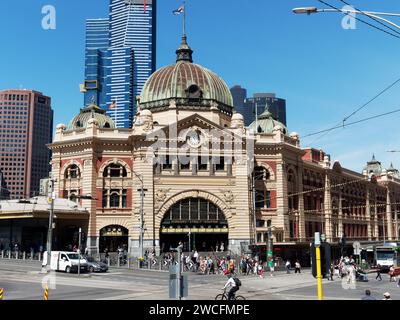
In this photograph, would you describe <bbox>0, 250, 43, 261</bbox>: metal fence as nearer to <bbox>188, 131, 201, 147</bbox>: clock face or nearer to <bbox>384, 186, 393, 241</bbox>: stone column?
<bbox>188, 131, 201, 147</bbox>: clock face

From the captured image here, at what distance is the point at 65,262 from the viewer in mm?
44031

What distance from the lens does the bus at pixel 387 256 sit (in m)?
55.4

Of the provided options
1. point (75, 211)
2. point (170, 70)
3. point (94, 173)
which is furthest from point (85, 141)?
point (170, 70)

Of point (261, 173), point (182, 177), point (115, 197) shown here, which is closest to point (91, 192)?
point (115, 197)

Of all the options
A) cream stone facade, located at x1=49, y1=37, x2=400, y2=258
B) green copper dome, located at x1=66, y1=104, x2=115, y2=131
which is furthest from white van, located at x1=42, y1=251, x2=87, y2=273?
green copper dome, located at x1=66, y1=104, x2=115, y2=131

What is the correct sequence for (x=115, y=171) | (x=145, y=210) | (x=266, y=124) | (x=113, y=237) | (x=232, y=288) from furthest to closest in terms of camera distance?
1. (x=266, y=124)
2. (x=115, y=171)
3. (x=113, y=237)
4. (x=145, y=210)
5. (x=232, y=288)

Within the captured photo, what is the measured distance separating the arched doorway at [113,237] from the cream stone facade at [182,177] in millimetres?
139

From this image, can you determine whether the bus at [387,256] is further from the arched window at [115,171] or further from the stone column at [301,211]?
the arched window at [115,171]

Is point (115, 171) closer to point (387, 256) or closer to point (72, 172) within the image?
point (72, 172)

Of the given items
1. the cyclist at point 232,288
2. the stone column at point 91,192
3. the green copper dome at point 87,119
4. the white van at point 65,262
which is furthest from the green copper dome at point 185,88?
the cyclist at point 232,288

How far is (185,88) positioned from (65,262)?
38.2 meters

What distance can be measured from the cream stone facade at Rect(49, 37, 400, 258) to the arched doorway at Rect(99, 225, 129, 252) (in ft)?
0.46
